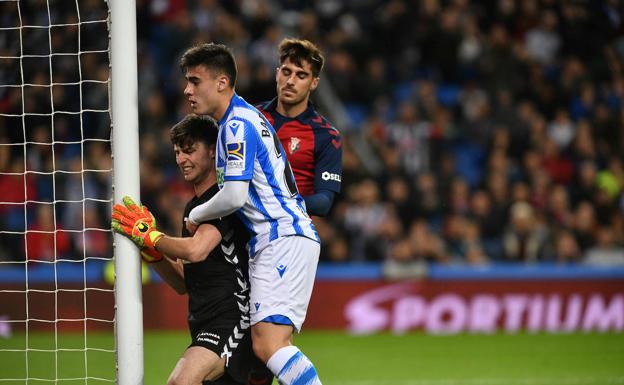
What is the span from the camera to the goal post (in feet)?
17.3

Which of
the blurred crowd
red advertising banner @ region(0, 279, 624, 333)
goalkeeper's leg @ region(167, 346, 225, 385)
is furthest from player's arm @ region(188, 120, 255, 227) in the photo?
red advertising banner @ region(0, 279, 624, 333)

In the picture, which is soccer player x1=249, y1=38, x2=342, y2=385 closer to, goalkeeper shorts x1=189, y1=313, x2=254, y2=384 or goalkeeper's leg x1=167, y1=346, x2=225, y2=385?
goalkeeper shorts x1=189, y1=313, x2=254, y2=384

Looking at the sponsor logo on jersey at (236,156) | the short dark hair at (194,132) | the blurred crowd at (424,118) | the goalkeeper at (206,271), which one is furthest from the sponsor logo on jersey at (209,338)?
the blurred crowd at (424,118)

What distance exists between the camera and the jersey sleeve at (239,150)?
522 centimetres

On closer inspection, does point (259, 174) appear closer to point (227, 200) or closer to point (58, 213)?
point (227, 200)

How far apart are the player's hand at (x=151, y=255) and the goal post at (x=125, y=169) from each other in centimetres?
16

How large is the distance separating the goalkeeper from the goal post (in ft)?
0.40

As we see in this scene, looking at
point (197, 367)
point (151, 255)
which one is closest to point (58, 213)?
point (151, 255)

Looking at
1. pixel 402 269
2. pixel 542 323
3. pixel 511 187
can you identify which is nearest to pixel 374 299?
pixel 402 269

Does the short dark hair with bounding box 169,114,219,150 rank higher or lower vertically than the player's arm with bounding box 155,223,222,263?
higher

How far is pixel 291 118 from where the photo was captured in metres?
6.57

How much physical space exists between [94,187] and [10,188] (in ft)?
3.62

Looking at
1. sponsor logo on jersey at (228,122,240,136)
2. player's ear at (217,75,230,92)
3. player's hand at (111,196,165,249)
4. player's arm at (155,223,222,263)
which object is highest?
player's ear at (217,75,230,92)

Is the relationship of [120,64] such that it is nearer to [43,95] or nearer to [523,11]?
[43,95]
